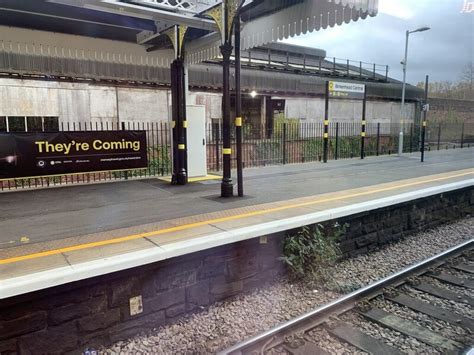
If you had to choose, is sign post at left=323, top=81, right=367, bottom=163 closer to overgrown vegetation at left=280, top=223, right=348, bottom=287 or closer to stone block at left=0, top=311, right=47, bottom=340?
overgrown vegetation at left=280, top=223, right=348, bottom=287

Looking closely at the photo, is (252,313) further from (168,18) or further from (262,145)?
(262,145)

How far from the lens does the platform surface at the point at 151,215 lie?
3871 mm

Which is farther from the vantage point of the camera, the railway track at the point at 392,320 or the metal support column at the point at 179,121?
the metal support column at the point at 179,121

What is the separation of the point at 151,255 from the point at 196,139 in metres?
6.33

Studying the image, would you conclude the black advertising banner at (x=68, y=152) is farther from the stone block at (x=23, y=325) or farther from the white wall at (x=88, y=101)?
the stone block at (x=23, y=325)

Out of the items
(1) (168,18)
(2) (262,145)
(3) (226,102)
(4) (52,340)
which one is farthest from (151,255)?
(2) (262,145)

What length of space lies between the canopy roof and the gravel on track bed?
4.49 m

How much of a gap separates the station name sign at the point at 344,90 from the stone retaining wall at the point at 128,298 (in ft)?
30.6

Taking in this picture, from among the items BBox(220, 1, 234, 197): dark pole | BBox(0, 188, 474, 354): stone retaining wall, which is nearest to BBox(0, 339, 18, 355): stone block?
BBox(0, 188, 474, 354): stone retaining wall

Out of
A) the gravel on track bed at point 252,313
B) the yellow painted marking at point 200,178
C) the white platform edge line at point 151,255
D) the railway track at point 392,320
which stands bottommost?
the gravel on track bed at point 252,313

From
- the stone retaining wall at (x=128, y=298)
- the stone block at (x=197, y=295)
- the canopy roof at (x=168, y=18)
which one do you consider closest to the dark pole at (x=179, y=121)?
the canopy roof at (x=168, y=18)

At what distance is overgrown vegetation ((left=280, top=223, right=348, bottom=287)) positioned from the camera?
5.39m

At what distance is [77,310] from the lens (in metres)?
3.66

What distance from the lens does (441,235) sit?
7785 millimetres
